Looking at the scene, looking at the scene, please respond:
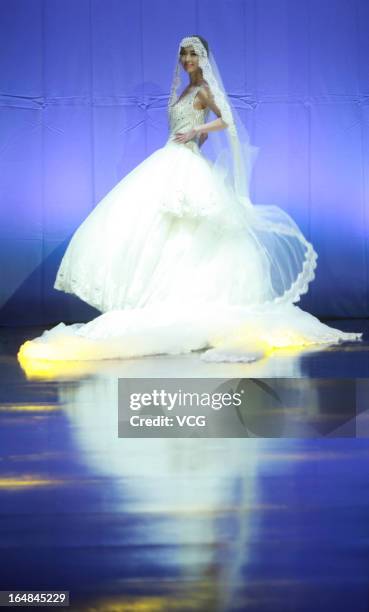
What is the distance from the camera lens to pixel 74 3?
5129mm

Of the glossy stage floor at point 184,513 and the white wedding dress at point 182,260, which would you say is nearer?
the glossy stage floor at point 184,513

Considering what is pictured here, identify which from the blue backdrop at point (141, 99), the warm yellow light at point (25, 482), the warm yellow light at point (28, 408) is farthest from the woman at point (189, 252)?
the warm yellow light at point (25, 482)

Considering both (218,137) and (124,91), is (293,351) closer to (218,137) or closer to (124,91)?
(218,137)

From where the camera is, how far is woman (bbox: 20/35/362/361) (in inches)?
142

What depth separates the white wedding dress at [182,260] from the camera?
367 cm

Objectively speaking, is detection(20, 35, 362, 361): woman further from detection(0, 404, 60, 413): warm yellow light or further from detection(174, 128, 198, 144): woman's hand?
detection(0, 404, 60, 413): warm yellow light

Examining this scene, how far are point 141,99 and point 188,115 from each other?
1302 mm

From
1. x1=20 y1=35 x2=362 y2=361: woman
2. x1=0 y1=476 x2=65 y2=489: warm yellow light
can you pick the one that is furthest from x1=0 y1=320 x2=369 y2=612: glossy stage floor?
x1=20 y1=35 x2=362 y2=361: woman

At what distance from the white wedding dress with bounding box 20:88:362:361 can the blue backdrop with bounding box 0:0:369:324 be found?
1.29 metres

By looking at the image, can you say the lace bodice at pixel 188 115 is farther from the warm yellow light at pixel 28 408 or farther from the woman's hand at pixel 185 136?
the warm yellow light at pixel 28 408

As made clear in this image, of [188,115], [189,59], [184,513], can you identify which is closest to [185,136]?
[188,115]

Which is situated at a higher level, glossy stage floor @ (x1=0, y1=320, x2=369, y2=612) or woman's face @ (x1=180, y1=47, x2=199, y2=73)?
woman's face @ (x1=180, y1=47, x2=199, y2=73)

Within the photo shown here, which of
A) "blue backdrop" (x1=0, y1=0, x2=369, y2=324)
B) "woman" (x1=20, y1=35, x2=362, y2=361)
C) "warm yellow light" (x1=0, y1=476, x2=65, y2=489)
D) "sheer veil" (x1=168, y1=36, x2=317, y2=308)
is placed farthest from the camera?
"blue backdrop" (x1=0, y1=0, x2=369, y2=324)

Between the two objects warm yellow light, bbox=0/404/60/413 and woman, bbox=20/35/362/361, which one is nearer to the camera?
warm yellow light, bbox=0/404/60/413
